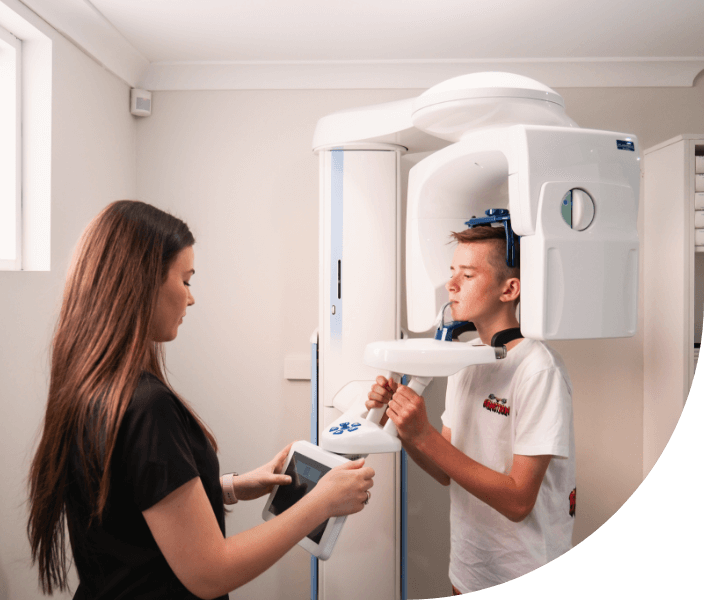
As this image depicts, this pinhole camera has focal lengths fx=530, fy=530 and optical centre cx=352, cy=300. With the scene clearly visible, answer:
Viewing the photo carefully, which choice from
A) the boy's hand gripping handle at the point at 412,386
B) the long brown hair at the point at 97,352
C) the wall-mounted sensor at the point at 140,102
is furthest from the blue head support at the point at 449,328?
the wall-mounted sensor at the point at 140,102

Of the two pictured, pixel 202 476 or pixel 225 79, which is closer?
pixel 202 476

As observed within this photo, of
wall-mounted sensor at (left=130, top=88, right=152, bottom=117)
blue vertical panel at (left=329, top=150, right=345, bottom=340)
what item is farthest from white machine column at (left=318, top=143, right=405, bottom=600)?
wall-mounted sensor at (left=130, top=88, right=152, bottom=117)

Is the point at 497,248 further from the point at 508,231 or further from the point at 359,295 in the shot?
the point at 359,295

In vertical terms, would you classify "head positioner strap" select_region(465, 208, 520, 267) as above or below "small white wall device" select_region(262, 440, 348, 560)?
above

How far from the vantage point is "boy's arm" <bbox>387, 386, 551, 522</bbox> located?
1091 mm

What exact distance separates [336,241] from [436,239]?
1.59 ft

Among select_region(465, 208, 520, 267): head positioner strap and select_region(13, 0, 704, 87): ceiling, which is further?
select_region(13, 0, 704, 87): ceiling

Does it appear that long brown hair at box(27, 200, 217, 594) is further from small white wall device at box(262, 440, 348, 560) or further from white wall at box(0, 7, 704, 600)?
white wall at box(0, 7, 704, 600)

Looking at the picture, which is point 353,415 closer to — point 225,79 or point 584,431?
point 584,431

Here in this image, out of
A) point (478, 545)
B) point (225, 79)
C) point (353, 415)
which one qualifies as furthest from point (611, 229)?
point (225, 79)

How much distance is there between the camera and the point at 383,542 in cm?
177

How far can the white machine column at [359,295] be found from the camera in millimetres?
1743

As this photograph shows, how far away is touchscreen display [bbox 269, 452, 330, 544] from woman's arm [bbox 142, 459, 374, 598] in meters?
0.13

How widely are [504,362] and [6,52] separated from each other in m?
1.77
